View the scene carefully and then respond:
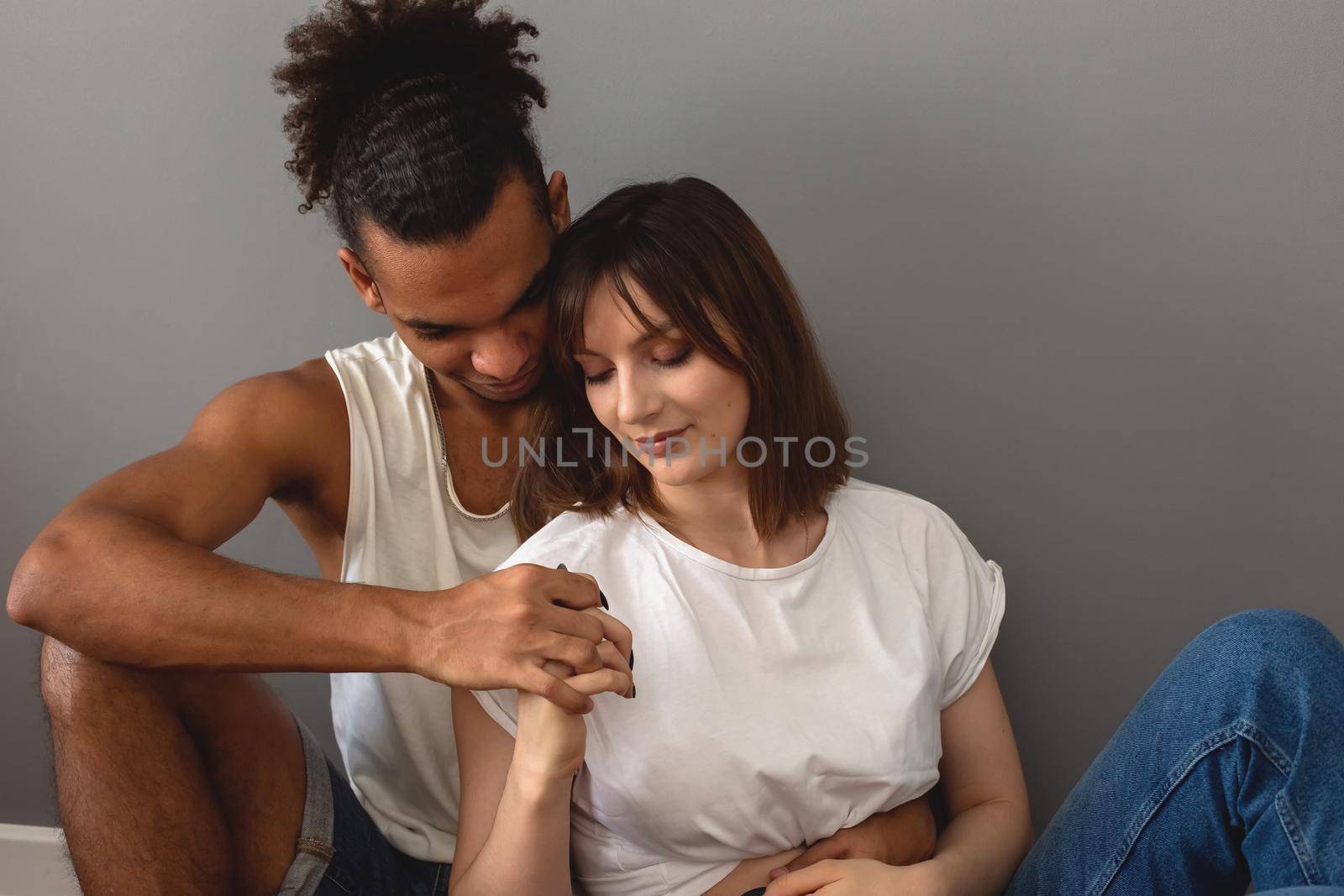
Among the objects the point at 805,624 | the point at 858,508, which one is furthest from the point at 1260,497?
the point at 805,624

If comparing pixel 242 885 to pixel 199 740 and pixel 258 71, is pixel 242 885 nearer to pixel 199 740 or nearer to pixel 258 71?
pixel 199 740

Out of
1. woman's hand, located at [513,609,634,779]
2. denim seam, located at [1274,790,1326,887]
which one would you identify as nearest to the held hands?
woman's hand, located at [513,609,634,779]

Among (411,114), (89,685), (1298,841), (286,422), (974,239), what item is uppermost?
(411,114)

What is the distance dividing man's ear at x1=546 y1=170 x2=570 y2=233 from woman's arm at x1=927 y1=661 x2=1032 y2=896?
0.74m

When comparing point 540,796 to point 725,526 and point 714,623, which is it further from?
point 725,526

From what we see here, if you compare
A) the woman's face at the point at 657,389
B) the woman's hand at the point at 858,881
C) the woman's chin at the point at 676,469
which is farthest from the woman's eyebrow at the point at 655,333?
the woman's hand at the point at 858,881

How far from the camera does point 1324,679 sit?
107cm

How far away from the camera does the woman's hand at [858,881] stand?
1.16 m

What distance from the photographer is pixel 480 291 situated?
127cm

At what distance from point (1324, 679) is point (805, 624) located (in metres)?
0.51

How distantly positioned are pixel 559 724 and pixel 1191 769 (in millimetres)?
600

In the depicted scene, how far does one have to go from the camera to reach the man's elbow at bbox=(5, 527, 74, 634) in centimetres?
112

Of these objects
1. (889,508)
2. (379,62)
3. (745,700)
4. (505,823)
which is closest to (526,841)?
(505,823)

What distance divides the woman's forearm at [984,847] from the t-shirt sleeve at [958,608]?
0.43 feet
